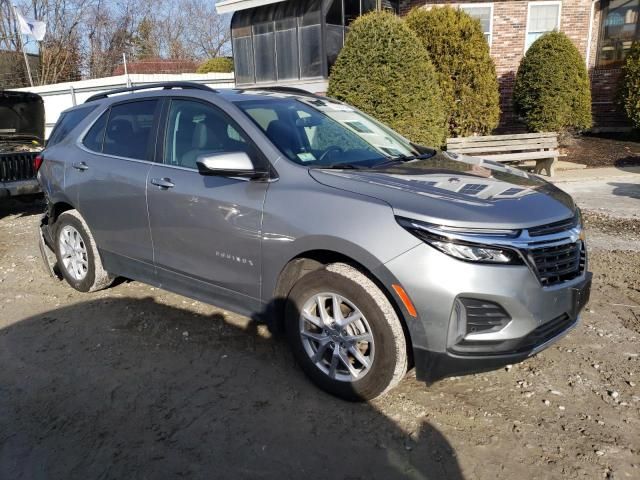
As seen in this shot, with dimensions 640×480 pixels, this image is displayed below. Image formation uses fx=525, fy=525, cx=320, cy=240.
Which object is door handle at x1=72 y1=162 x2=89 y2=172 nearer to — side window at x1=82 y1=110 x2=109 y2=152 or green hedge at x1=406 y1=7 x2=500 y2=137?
side window at x1=82 y1=110 x2=109 y2=152

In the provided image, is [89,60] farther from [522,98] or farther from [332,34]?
[522,98]

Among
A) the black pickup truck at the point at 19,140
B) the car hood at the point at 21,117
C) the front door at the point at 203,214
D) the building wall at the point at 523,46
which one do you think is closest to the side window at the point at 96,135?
the front door at the point at 203,214

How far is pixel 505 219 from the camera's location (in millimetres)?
2664

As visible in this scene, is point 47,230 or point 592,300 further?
point 47,230

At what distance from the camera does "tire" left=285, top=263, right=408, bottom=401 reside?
279cm

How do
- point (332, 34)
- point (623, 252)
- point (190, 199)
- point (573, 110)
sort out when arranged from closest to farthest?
point (190, 199) → point (623, 252) → point (573, 110) → point (332, 34)

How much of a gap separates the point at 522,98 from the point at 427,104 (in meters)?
4.57

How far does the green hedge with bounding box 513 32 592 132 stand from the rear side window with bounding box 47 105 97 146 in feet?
35.1

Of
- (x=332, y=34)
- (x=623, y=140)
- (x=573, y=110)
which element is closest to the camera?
(x=573, y=110)

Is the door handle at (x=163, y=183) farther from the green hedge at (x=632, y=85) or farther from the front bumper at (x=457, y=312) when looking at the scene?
the green hedge at (x=632, y=85)

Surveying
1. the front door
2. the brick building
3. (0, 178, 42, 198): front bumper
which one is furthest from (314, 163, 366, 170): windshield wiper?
the brick building

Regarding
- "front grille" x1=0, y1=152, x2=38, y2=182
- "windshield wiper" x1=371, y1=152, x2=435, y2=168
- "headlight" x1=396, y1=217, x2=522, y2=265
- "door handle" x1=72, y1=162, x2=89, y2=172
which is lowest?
"front grille" x1=0, y1=152, x2=38, y2=182

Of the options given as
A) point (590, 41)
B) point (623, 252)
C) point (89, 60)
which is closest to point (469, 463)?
point (623, 252)

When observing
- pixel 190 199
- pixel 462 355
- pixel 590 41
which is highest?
pixel 590 41
